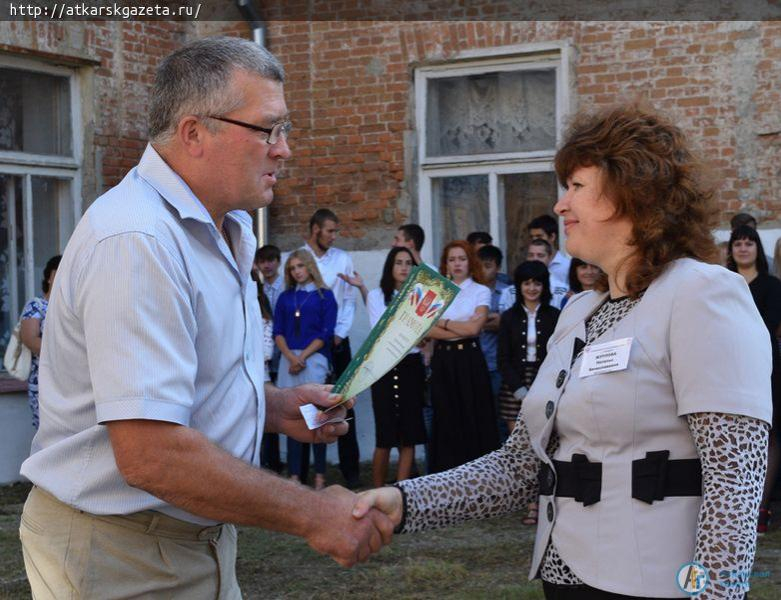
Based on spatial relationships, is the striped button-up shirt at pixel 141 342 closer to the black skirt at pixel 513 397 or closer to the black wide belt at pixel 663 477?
the black wide belt at pixel 663 477

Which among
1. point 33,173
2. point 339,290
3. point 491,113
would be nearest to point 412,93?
point 491,113

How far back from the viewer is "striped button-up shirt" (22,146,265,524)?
265cm

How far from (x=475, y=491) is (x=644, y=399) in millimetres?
Answer: 619

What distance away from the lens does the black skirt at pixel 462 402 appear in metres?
9.23

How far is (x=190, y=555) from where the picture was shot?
2.97 metres

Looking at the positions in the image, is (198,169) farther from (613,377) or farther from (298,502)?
(613,377)

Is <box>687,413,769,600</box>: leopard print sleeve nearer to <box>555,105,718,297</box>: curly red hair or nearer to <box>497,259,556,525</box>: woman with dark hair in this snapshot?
<box>555,105,718,297</box>: curly red hair

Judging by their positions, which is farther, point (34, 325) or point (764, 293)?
point (34, 325)

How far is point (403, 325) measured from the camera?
338 centimetres

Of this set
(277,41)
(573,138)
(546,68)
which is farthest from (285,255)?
(573,138)

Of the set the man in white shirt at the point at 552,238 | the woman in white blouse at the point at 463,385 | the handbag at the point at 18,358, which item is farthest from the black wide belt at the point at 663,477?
the handbag at the point at 18,358

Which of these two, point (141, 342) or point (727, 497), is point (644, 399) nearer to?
point (727, 497)

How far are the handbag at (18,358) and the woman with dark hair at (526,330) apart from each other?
152 inches

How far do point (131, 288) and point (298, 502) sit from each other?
65 cm
